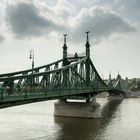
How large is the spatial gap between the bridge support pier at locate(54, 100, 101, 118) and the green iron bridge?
5.11 ft

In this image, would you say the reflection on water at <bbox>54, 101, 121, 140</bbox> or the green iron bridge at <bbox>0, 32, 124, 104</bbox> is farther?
the reflection on water at <bbox>54, 101, 121, 140</bbox>

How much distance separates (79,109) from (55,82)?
1324 centimetres

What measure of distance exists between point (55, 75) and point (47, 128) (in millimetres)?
8881

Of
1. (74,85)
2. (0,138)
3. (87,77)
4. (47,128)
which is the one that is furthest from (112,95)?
(0,138)

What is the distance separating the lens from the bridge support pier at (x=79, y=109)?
6371 cm

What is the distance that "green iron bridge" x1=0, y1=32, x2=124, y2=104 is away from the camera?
113ft

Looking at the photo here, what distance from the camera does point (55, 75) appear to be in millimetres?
54125

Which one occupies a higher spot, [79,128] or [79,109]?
[79,109]

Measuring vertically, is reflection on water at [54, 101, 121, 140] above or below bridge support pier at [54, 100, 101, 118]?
below

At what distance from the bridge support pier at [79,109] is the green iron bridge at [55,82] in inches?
61.3

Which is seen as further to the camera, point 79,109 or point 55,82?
point 79,109

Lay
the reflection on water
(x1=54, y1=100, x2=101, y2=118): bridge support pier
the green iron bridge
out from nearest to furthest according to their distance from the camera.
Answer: the green iron bridge
the reflection on water
(x1=54, y1=100, x2=101, y2=118): bridge support pier

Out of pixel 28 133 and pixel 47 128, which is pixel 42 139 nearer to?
pixel 28 133

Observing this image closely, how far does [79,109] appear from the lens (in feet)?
212
